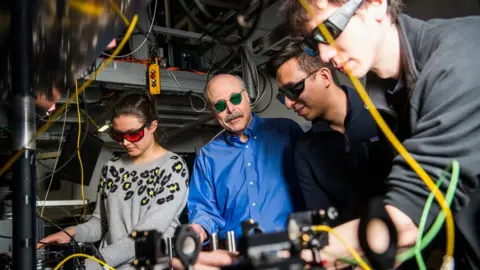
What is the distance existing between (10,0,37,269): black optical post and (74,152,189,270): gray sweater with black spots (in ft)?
2.70

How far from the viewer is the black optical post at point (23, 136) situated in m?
1.10

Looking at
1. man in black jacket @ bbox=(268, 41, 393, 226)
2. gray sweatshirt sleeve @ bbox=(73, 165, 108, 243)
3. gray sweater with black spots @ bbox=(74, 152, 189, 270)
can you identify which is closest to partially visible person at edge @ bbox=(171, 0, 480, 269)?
man in black jacket @ bbox=(268, 41, 393, 226)

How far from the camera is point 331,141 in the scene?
6.18ft

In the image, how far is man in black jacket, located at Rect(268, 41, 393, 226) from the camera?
5.51 ft

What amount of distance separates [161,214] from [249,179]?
0.46m

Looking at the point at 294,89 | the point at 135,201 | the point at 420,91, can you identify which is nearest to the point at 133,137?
the point at 135,201

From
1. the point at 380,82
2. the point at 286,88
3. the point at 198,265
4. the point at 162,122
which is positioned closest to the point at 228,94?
the point at 286,88

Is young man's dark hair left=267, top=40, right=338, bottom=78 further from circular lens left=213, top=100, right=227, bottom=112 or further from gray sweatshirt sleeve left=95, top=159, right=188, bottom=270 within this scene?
gray sweatshirt sleeve left=95, top=159, right=188, bottom=270

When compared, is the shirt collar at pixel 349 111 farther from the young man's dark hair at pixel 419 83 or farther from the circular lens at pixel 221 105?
the young man's dark hair at pixel 419 83

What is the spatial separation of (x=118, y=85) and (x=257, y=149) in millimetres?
1088

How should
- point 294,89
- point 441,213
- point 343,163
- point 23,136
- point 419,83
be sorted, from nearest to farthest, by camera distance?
point 441,213, point 419,83, point 23,136, point 343,163, point 294,89

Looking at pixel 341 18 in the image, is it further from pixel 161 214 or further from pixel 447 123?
pixel 161 214

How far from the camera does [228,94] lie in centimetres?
216

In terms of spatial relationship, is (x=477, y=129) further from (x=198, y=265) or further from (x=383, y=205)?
(x=198, y=265)
